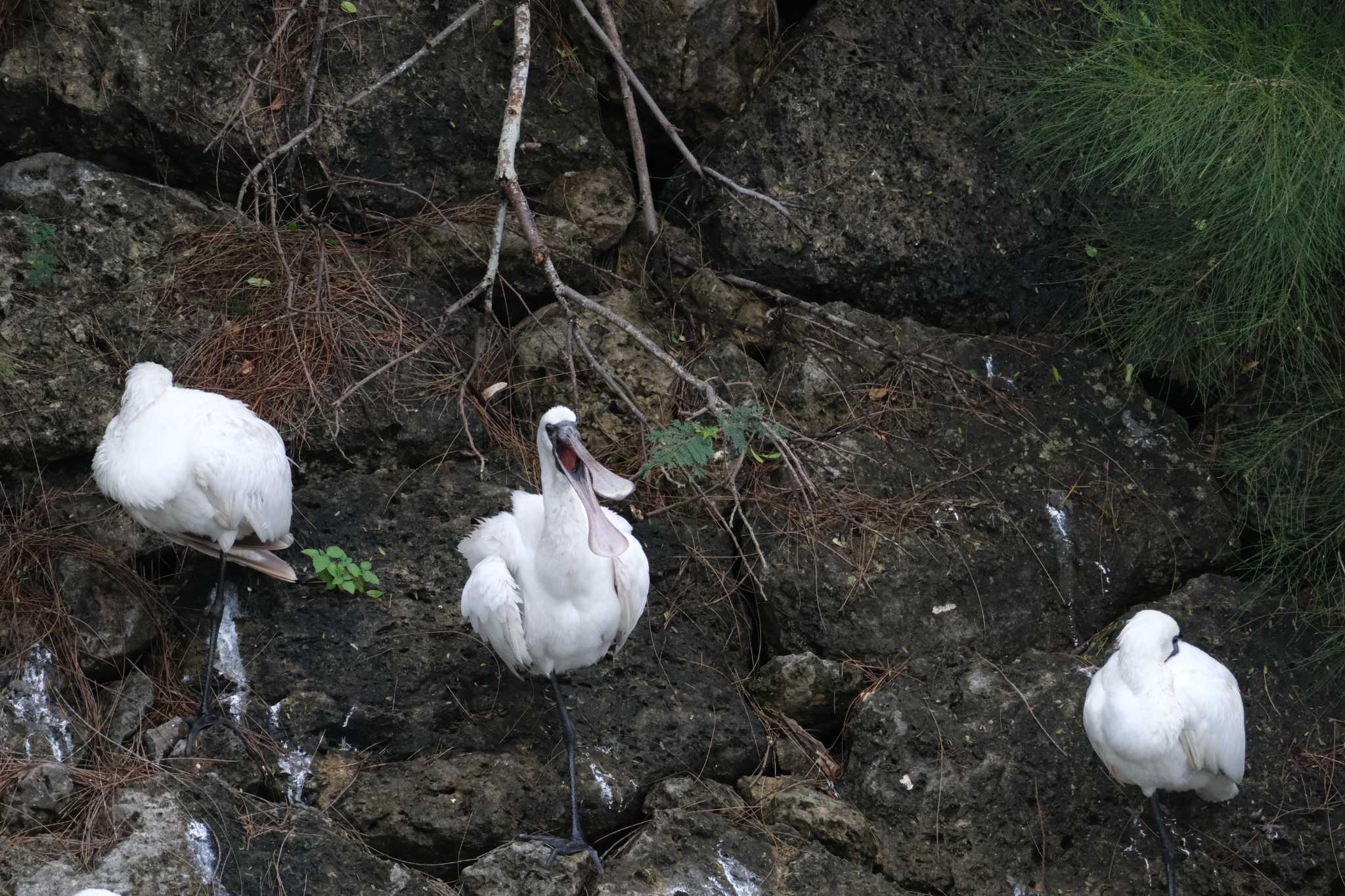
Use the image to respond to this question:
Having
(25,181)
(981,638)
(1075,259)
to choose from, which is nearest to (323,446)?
(25,181)

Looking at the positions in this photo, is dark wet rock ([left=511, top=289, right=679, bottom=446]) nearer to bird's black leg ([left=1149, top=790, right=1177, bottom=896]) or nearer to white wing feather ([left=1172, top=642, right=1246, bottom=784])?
white wing feather ([left=1172, top=642, right=1246, bottom=784])

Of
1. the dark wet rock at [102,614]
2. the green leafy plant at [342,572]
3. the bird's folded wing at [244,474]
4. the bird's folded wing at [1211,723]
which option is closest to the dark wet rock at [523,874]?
the green leafy plant at [342,572]

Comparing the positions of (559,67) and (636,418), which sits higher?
(559,67)

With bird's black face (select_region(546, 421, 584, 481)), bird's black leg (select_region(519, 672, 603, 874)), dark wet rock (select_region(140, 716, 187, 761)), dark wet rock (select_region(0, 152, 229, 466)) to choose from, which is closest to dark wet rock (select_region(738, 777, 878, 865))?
bird's black leg (select_region(519, 672, 603, 874))

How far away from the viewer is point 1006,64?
21.6 ft

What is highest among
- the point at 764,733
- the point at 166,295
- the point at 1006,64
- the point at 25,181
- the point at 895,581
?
the point at 1006,64

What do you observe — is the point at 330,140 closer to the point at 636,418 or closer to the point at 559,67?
the point at 559,67

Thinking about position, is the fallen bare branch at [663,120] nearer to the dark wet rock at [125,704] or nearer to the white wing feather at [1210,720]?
the white wing feather at [1210,720]

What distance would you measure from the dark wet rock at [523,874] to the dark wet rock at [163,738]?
1.16m

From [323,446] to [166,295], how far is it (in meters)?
0.96

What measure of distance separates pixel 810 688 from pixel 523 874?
1.41m

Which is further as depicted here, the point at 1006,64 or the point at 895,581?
the point at 1006,64

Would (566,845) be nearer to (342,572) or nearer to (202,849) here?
(202,849)

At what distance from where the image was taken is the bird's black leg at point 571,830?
4461 millimetres
